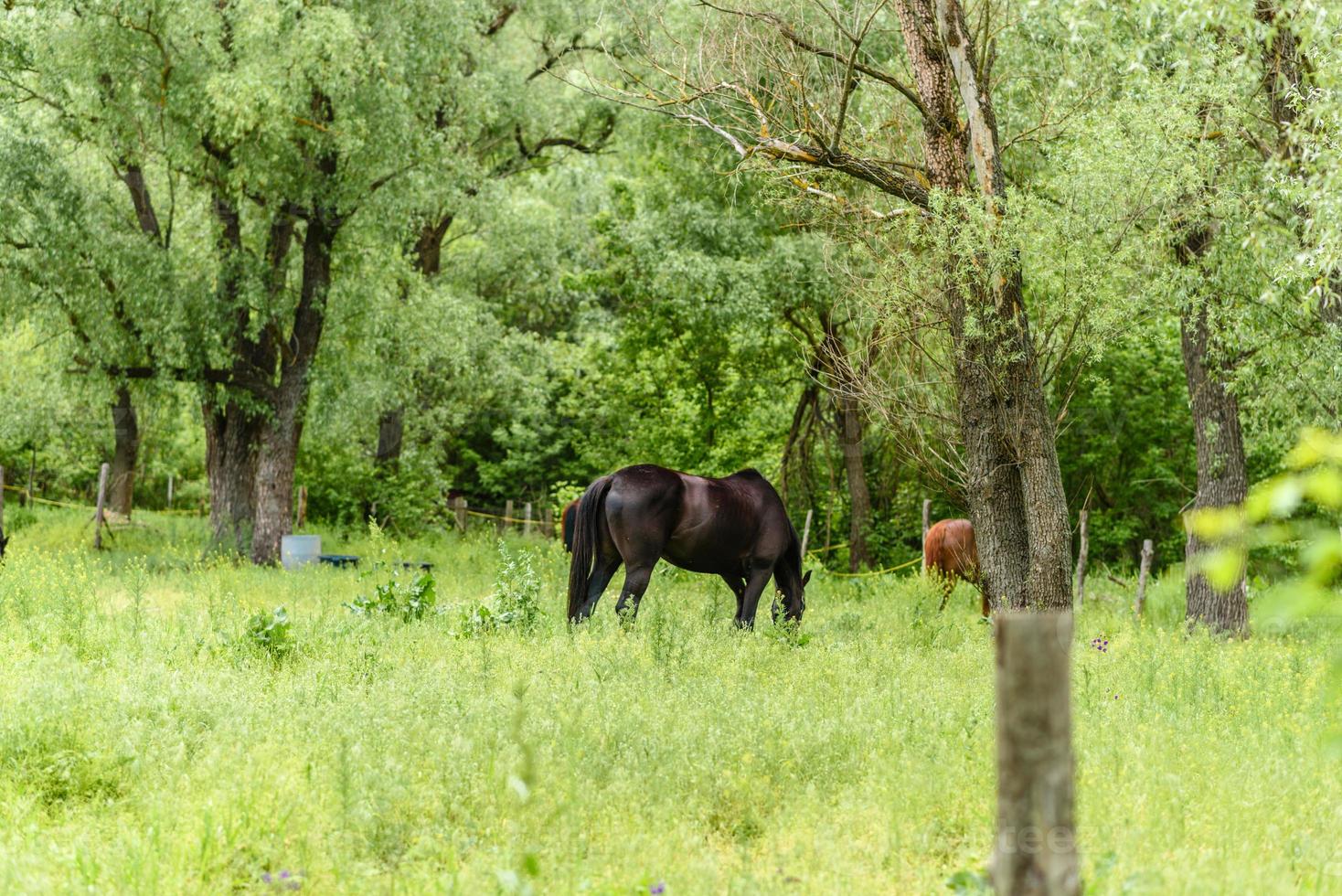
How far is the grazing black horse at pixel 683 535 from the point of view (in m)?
11.4

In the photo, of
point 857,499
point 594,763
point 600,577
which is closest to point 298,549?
point 600,577

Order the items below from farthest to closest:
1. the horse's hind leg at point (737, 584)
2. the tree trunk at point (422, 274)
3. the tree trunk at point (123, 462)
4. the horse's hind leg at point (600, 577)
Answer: the tree trunk at point (123, 462) → the tree trunk at point (422, 274) → the horse's hind leg at point (737, 584) → the horse's hind leg at point (600, 577)

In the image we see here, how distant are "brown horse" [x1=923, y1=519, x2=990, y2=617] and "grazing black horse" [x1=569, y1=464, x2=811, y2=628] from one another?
14.9 ft

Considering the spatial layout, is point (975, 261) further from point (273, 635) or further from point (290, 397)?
point (290, 397)

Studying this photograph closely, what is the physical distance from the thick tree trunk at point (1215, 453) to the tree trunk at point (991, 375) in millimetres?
3808

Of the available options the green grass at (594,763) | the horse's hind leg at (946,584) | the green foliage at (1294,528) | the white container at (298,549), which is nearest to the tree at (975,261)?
the green grass at (594,763)

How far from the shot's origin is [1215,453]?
1323 cm

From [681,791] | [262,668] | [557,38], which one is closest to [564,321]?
[557,38]

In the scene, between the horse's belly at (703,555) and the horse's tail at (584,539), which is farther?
the horse's belly at (703,555)

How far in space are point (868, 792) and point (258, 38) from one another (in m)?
14.3

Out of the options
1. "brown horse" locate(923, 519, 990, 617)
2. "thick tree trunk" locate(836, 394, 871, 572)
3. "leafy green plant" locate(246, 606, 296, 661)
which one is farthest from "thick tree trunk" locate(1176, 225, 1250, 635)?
"leafy green plant" locate(246, 606, 296, 661)

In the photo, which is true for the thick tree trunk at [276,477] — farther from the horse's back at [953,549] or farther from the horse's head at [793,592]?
the horse's back at [953,549]

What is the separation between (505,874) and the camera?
390cm

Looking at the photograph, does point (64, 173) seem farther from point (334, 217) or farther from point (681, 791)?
point (681, 791)
